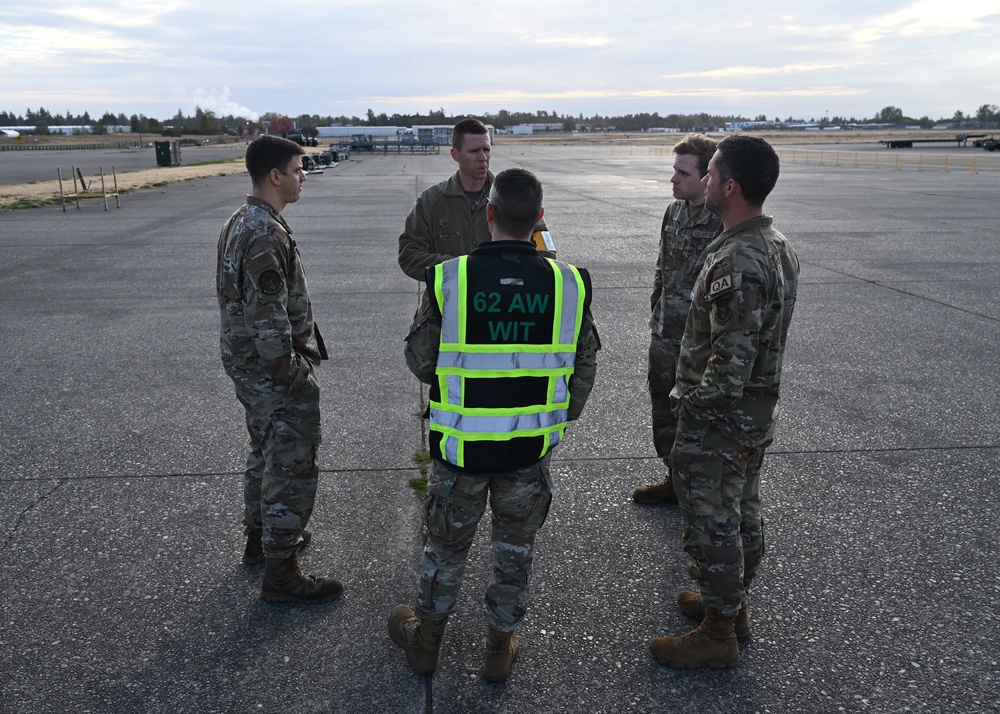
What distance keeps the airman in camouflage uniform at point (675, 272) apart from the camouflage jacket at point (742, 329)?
101 cm

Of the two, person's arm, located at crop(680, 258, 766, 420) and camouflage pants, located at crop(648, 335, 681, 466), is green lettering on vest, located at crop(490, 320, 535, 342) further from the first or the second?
camouflage pants, located at crop(648, 335, 681, 466)

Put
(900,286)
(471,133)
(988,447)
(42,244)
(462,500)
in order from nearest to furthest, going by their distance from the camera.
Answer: (462,500) → (471,133) → (988,447) → (900,286) → (42,244)

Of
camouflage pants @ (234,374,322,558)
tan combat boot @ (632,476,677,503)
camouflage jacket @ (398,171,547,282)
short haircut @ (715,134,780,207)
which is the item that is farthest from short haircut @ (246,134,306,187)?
tan combat boot @ (632,476,677,503)

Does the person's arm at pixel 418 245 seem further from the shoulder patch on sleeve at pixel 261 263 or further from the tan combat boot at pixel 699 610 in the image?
the tan combat boot at pixel 699 610

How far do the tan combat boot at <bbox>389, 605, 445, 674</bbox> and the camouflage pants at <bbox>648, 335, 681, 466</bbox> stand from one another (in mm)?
1953

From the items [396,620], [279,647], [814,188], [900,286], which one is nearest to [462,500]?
[396,620]

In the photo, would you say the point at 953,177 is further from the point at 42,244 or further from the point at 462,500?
the point at 462,500

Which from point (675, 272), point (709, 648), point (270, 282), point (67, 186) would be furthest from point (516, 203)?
point (67, 186)

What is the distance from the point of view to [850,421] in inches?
232

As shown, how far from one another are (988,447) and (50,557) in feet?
19.8

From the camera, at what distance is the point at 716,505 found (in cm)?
319

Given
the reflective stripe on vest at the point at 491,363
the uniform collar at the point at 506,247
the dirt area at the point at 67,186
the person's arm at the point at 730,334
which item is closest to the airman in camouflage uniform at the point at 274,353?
the reflective stripe on vest at the point at 491,363

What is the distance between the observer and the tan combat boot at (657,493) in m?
4.62

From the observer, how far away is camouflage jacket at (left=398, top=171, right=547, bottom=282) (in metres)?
4.59
